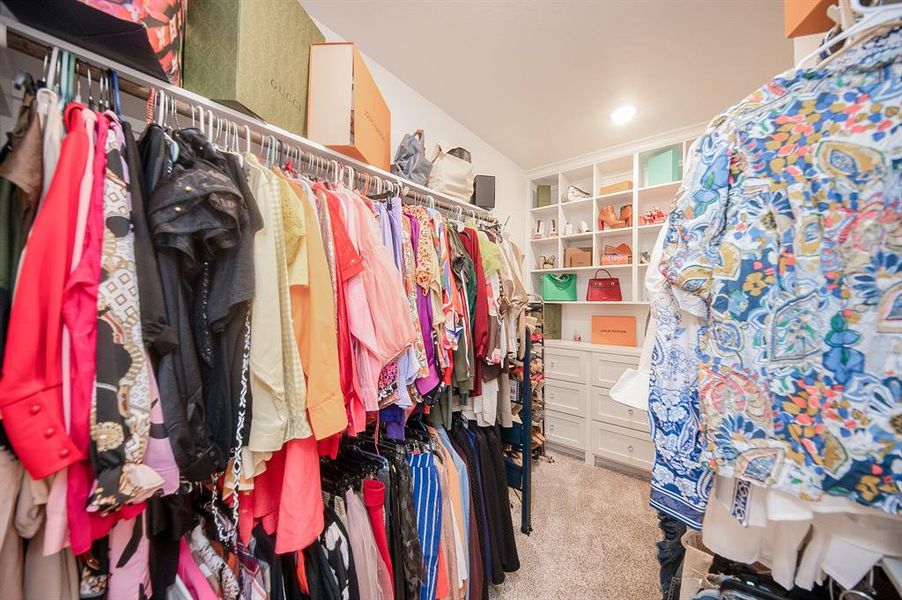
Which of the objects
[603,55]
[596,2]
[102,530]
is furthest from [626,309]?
[102,530]

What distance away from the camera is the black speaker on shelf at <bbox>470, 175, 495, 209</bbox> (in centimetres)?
184

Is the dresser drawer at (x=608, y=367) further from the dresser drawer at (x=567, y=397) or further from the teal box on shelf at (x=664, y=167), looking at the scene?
the teal box on shelf at (x=664, y=167)

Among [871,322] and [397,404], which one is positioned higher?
[871,322]

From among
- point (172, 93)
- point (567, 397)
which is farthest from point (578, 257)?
point (172, 93)

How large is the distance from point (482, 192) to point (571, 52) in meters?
0.82

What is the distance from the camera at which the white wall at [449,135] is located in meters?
1.86

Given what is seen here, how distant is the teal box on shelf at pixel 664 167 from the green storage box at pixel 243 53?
2.60 m

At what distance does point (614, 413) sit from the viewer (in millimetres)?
2434

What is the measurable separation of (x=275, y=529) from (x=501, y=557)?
3.53 ft

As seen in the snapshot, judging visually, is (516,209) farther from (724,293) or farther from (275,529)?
(275,529)

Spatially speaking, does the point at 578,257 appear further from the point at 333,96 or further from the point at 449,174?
the point at 333,96

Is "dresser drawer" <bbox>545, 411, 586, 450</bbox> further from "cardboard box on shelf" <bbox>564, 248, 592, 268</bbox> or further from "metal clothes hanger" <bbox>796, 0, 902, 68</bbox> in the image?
"metal clothes hanger" <bbox>796, 0, 902, 68</bbox>

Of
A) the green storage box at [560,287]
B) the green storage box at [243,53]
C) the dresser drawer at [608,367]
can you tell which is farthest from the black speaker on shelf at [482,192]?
the dresser drawer at [608,367]

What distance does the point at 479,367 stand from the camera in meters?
1.37
